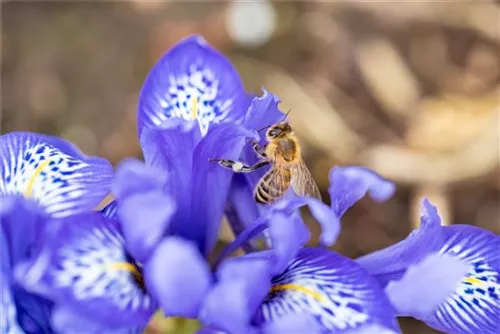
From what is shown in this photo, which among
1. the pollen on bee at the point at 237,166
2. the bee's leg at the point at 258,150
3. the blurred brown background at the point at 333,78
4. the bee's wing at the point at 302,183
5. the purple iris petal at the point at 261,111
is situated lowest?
the blurred brown background at the point at 333,78

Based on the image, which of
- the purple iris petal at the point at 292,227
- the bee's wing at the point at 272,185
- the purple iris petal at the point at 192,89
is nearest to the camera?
the purple iris petal at the point at 292,227

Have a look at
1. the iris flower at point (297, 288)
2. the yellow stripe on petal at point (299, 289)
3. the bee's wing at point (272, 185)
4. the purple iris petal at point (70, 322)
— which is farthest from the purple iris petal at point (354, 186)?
the purple iris petal at point (70, 322)

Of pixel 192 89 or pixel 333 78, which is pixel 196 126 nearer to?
pixel 192 89

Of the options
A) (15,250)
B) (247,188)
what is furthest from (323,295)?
(15,250)

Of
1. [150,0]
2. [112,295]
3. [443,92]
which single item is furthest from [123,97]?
[112,295]

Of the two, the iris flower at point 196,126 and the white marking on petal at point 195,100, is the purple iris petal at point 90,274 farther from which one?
the white marking on petal at point 195,100

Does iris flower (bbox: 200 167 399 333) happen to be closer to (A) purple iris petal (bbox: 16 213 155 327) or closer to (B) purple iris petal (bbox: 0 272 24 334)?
(A) purple iris petal (bbox: 16 213 155 327)

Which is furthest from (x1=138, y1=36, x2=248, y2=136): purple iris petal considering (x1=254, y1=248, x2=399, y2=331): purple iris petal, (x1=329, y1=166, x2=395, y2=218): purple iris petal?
(x1=254, y1=248, x2=399, y2=331): purple iris petal
